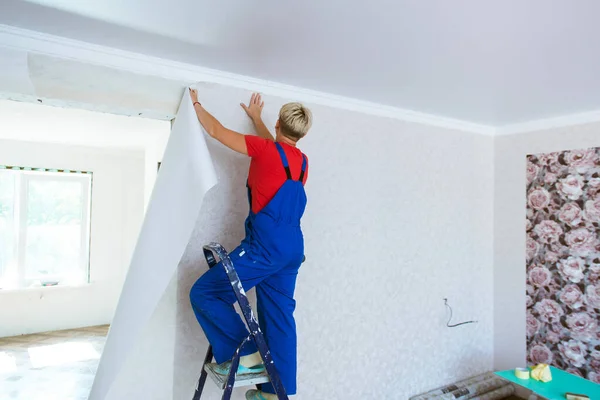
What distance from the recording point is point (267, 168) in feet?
6.32

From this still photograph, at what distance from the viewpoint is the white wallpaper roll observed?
186 centimetres

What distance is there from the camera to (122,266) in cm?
606

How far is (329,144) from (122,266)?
14.9ft

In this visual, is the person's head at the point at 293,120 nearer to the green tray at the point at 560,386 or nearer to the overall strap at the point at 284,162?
the overall strap at the point at 284,162

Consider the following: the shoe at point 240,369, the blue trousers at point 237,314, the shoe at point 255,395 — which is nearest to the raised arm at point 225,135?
the blue trousers at point 237,314

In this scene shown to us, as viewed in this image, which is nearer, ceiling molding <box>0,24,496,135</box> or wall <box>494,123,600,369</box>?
ceiling molding <box>0,24,496,135</box>

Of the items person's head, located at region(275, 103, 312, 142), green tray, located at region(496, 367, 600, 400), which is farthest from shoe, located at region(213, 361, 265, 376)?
green tray, located at region(496, 367, 600, 400)

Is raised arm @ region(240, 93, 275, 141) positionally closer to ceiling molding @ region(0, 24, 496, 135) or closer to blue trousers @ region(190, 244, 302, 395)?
ceiling molding @ region(0, 24, 496, 135)

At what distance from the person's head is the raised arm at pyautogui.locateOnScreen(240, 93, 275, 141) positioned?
1.15 feet

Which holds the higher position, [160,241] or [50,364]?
[160,241]

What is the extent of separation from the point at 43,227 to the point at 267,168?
16.4ft

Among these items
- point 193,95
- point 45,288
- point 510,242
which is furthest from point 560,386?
point 45,288

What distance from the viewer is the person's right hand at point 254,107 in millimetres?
2377

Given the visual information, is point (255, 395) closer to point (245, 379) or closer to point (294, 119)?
point (245, 379)
